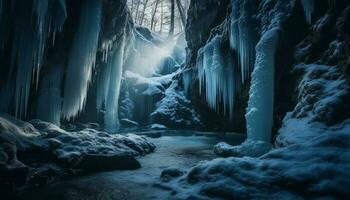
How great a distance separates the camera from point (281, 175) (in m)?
4.92

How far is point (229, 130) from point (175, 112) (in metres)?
6.32

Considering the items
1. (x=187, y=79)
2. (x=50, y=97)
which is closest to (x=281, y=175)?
(x=50, y=97)

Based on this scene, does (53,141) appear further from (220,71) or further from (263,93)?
(220,71)

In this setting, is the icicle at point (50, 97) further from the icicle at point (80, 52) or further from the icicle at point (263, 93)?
the icicle at point (263, 93)

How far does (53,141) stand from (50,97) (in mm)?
6053

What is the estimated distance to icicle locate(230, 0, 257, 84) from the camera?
13.9 meters

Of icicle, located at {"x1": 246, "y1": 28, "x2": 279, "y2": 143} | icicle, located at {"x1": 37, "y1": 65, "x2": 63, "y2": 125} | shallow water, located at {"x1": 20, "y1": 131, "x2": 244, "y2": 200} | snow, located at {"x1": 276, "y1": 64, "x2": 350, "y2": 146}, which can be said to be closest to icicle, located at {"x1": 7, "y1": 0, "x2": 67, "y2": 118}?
icicle, located at {"x1": 37, "y1": 65, "x2": 63, "y2": 125}

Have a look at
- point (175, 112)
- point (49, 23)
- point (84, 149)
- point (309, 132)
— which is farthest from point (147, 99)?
point (309, 132)

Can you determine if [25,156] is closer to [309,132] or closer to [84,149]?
[84,149]

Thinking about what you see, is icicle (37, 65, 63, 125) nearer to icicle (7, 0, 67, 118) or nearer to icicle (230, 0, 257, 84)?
icicle (7, 0, 67, 118)

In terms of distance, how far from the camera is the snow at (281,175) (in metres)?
4.42

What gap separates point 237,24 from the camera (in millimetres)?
14750

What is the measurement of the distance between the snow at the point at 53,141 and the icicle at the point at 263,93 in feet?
14.5

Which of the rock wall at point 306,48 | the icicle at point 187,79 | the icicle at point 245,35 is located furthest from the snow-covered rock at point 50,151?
the icicle at point 187,79
